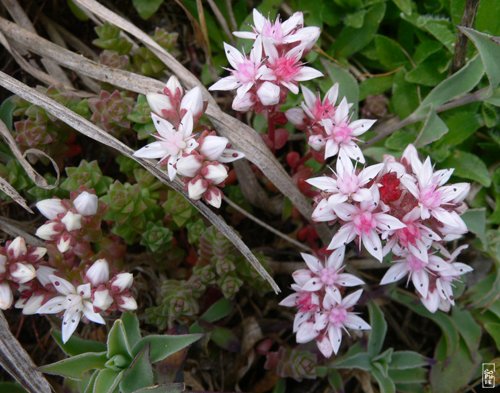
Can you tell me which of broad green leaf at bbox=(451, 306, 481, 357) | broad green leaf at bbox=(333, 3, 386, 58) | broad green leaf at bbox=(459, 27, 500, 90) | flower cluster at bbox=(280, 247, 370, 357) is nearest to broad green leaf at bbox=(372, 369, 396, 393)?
flower cluster at bbox=(280, 247, 370, 357)

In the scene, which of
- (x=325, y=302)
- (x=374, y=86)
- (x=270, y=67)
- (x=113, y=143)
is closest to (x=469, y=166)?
(x=374, y=86)

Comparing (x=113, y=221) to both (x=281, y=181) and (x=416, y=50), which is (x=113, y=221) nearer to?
(x=281, y=181)

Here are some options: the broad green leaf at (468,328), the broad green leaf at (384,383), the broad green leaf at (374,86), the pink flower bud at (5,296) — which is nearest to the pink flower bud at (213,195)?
the pink flower bud at (5,296)

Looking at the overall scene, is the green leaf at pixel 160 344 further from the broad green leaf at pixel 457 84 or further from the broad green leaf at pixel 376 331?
the broad green leaf at pixel 457 84

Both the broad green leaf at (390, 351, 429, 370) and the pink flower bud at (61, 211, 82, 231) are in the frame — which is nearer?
the pink flower bud at (61, 211, 82, 231)

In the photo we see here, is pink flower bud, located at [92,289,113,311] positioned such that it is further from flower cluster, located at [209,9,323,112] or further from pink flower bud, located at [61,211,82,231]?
flower cluster, located at [209,9,323,112]

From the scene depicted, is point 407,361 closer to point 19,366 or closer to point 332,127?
point 332,127
